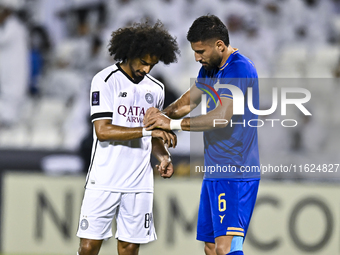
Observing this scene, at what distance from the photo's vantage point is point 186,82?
7.45 m

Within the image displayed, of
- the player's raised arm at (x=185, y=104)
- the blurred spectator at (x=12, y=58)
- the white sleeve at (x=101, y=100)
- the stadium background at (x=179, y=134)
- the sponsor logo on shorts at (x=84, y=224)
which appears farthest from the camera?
the blurred spectator at (x=12, y=58)

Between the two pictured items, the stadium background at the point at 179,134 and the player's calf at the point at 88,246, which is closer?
the player's calf at the point at 88,246

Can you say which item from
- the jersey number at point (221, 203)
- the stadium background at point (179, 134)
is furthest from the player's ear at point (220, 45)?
the stadium background at point (179, 134)

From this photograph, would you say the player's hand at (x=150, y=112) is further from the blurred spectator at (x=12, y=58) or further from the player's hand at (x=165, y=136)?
the blurred spectator at (x=12, y=58)

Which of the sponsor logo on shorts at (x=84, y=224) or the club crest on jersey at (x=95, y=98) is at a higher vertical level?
the club crest on jersey at (x=95, y=98)

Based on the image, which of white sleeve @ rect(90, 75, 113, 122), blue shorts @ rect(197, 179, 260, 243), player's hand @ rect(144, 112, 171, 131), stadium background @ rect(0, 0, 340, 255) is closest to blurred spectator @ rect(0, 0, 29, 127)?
stadium background @ rect(0, 0, 340, 255)

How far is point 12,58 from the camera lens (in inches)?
320

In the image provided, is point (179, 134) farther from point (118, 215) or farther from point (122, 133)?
point (122, 133)

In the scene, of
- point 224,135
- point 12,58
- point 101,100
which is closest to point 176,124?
point 224,135

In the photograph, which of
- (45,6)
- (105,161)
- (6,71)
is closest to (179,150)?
(105,161)

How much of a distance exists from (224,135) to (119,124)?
0.84m

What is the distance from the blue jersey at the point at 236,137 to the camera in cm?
361

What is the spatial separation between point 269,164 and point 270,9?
2965mm

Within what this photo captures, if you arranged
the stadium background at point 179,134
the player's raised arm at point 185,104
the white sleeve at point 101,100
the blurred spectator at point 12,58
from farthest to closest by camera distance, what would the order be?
1. the blurred spectator at point 12,58
2. the stadium background at point 179,134
3. the player's raised arm at point 185,104
4. the white sleeve at point 101,100
